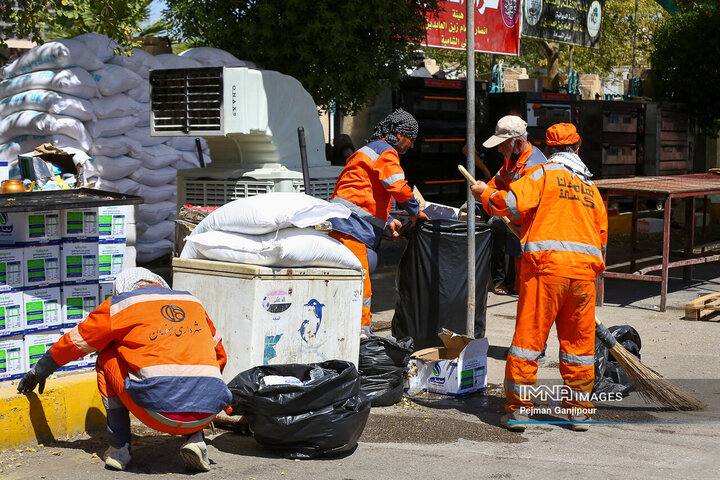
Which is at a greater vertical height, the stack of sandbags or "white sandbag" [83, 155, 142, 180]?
"white sandbag" [83, 155, 142, 180]

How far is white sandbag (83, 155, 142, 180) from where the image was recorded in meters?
9.16

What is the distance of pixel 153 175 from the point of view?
984cm

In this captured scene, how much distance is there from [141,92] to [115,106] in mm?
504

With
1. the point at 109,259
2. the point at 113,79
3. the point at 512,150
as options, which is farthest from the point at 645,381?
the point at 113,79

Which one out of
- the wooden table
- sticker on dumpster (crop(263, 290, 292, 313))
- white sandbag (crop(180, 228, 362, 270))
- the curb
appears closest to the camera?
the curb

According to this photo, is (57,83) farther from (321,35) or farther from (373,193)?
(373,193)

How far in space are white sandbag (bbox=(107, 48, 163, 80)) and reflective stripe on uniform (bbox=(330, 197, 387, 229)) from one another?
13.0 ft

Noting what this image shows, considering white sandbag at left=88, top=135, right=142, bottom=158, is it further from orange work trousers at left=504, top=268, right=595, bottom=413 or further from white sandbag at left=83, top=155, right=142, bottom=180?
orange work trousers at left=504, top=268, right=595, bottom=413

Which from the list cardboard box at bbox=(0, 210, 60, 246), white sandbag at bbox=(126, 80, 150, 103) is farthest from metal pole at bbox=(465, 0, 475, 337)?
white sandbag at bbox=(126, 80, 150, 103)

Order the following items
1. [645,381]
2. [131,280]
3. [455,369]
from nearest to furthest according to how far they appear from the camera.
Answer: [131,280] < [645,381] < [455,369]

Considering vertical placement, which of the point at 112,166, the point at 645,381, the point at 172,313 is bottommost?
the point at 645,381

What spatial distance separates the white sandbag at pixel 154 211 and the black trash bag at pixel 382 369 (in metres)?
4.93

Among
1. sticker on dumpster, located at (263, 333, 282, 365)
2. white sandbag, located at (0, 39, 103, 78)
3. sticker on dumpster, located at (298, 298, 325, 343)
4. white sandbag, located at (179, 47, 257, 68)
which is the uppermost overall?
white sandbag, located at (179, 47, 257, 68)

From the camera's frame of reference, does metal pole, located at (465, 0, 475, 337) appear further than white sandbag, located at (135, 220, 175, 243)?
No
